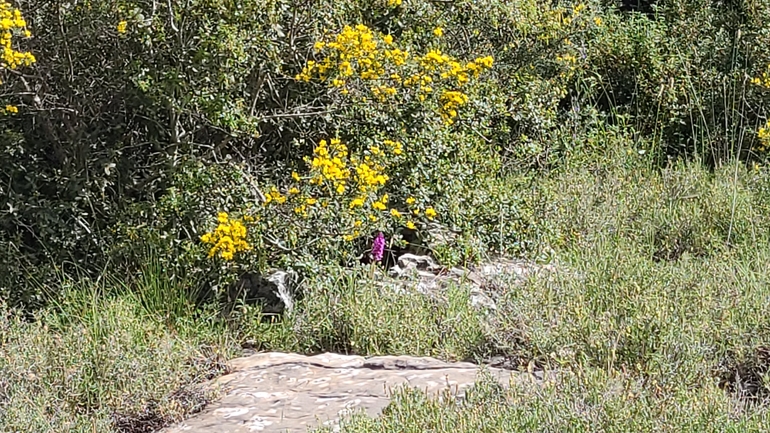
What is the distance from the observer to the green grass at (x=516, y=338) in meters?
2.79

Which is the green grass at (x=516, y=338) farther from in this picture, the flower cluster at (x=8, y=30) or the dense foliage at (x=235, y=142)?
the flower cluster at (x=8, y=30)

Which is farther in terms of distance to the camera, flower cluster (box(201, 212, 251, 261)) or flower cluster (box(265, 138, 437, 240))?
flower cluster (box(265, 138, 437, 240))

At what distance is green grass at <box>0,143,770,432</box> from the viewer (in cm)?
279

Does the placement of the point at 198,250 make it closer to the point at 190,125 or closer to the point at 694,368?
the point at 190,125

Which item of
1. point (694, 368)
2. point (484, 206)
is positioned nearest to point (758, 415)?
point (694, 368)

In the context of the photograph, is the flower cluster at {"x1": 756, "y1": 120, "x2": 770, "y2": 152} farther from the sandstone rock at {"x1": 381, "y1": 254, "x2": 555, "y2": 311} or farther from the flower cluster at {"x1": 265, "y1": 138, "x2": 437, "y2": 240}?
the flower cluster at {"x1": 265, "y1": 138, "x2": 437, "y2": 240}

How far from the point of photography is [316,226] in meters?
4.36

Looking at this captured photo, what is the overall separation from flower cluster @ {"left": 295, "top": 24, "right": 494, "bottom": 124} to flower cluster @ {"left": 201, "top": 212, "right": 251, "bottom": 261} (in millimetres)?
863

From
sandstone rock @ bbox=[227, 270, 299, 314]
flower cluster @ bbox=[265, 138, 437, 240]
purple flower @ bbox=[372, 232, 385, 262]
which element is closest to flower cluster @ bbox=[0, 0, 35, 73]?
flower cluster @ bbox=[265, 138, 437, 240]

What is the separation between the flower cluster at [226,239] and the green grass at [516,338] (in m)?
0.34

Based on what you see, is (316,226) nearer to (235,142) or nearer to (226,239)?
(226,239)

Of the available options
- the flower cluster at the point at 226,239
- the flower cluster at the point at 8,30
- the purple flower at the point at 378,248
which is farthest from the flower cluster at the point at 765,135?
the flower cluster at the point at 8,30

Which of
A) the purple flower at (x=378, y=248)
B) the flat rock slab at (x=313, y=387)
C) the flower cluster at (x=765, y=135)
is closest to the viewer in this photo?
the flat rock slab at (x=313, y=387)

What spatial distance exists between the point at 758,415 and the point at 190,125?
301 cm
